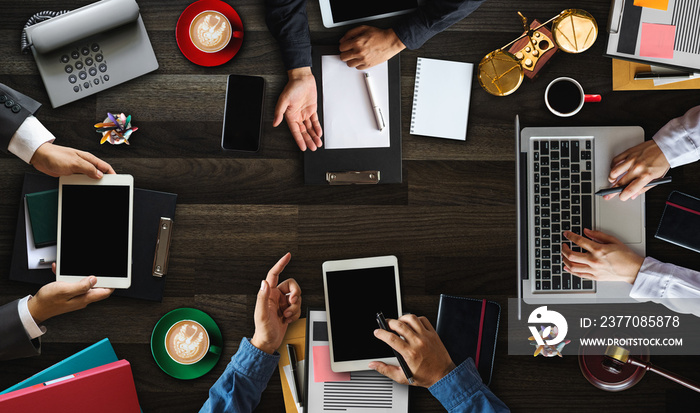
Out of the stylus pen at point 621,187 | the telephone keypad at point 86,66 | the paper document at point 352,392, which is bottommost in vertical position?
the paper document at point 352,392

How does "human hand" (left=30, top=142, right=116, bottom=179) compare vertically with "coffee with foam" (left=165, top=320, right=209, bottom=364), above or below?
above

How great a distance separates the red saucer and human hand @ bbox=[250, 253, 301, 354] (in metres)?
0.59

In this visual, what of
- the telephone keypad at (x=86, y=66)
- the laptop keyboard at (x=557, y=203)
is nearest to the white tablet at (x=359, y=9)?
the laptop keyboard at (x=557, y=203)

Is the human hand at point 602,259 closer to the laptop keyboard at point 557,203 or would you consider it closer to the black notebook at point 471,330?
the laptop keyboard at point 557,203

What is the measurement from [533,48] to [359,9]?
498 millimetres

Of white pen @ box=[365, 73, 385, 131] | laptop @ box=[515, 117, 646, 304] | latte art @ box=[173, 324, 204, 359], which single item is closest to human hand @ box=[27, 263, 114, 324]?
latte art @ box=[173, 324, 204, 359]

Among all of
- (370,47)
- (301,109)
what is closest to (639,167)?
(370,47)

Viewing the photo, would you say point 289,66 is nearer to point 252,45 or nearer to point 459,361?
point 252,45

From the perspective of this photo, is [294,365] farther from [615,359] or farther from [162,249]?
[615,359]

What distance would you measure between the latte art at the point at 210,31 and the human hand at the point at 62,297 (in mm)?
719

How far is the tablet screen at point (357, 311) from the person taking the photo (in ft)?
4.10

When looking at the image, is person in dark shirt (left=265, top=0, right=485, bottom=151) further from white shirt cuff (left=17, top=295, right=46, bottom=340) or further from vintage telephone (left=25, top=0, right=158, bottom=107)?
white shirt cuff (left=17, top=295, right=46, bottom=340)

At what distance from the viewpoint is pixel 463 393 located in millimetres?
1169

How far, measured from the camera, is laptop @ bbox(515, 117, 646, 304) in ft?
4.08
